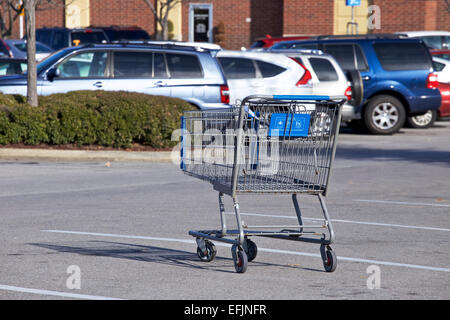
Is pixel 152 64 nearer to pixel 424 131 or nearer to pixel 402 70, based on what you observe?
pixel 402 70

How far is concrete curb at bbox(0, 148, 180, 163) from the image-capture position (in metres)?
14.4

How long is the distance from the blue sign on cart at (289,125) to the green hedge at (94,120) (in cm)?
872

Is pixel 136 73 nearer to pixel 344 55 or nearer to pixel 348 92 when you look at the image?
pixel 348 92

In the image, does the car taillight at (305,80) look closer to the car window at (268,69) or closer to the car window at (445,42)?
the car window at (268,69)

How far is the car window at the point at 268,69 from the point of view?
17389 mm

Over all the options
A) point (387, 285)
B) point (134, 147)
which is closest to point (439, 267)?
point (387, 285)

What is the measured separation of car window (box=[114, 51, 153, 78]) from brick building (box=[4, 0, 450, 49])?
23.2 metres

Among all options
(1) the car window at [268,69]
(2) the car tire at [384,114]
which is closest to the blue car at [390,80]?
(2) the car tire at [384,114]

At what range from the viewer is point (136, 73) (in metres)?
16.5

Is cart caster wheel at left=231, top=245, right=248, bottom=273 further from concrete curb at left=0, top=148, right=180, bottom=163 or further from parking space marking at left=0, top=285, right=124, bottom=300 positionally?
concrete curb at left=0, top=148, right=180, bottom=163

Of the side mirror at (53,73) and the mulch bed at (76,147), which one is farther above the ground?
the side mirror at (53,73)

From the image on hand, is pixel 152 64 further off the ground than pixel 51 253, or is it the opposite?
pixel 152 64

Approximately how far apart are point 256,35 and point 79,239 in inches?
1315

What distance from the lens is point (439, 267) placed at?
661cm
